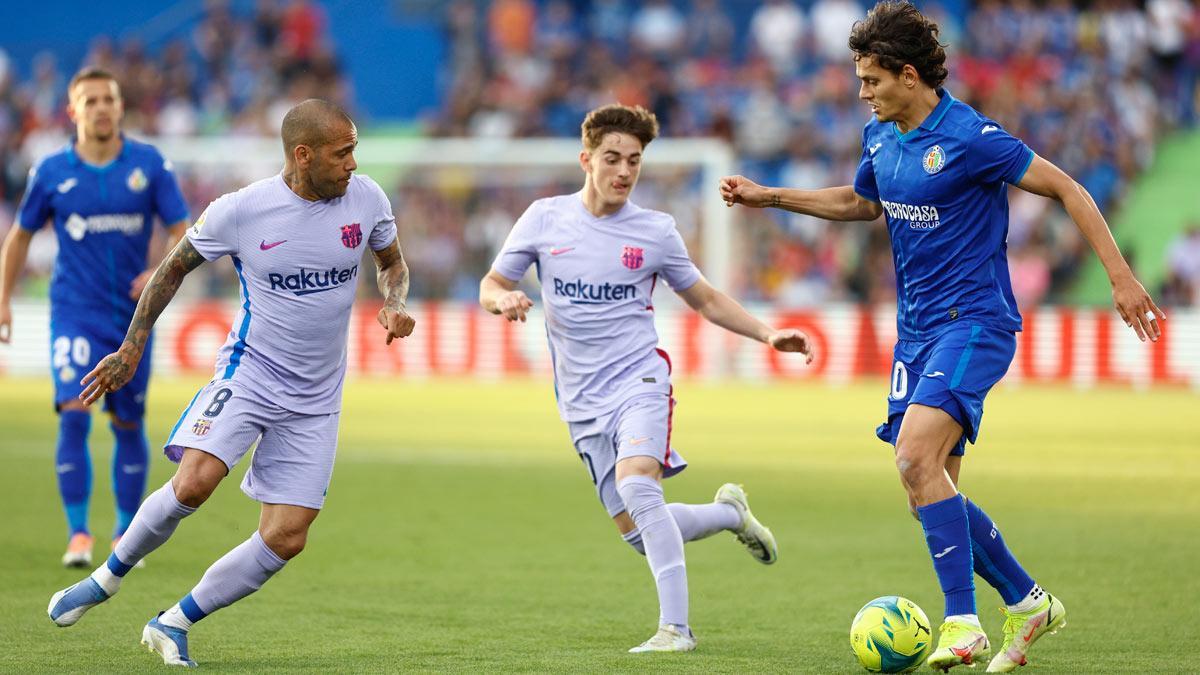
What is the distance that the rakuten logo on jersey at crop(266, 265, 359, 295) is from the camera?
6.68 m

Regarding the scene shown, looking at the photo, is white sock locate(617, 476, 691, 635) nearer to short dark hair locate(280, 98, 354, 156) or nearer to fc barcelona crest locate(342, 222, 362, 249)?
fc barcelona crest locate(342, 222, 362, 249)

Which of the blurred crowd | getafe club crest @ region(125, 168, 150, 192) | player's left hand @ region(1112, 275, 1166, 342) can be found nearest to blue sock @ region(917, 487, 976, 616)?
player's left hand @ region(1112, 275, 1166, 342)

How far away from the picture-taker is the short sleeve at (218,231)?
21.6 feet

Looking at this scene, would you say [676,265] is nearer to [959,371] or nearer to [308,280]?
[959,371]

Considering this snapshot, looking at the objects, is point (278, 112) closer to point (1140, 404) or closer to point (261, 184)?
point (1140, 404)

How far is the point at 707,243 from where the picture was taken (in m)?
26.2

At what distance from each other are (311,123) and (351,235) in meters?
0.53

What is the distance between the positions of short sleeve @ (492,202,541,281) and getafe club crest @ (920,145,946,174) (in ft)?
6.53

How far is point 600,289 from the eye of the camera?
7.61 m

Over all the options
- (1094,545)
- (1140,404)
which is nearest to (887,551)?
(1094,545)

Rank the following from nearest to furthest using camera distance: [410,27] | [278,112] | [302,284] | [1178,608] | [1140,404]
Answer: [302,284] < [1178,608] < [1140,404] < [278,112] < [410,27]

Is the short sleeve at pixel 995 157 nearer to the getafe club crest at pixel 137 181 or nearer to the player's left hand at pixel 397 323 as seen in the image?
the player's left hand at pixel 397 323

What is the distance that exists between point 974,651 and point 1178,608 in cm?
217

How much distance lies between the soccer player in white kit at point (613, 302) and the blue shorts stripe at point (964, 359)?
1.09 meters
